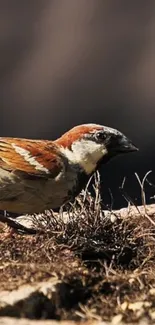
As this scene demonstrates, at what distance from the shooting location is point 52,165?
4.53 metres

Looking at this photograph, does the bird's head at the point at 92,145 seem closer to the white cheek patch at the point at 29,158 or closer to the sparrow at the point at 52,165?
the sparrow at the point at 52,165

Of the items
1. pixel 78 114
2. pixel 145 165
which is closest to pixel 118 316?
pixel 145 165

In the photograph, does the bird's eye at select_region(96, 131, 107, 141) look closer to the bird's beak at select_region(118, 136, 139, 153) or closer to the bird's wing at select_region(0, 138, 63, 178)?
the bird's beak at select_region(118, 136, 139, 153)

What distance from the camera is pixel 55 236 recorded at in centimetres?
435

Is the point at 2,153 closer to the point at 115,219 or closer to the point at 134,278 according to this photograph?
the point at 115,219

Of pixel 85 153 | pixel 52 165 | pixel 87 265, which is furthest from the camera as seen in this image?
pixel 85 153

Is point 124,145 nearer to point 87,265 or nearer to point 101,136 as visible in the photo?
point 101,136

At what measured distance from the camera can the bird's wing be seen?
4.52 metres

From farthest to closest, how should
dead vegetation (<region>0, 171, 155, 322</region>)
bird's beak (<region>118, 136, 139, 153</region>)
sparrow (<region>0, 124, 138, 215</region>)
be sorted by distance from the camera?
1. bird's beak (<region>118, 136, 139, 153</region>)
2. sparrow (<region>0, 124, 138, 215</region>)
3. dead vegetation (<region>0, 171, 155, 322</region>)

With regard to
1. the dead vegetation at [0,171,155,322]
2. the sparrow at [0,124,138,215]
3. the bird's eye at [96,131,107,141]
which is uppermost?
the bird's eye at [96,131,107,141]

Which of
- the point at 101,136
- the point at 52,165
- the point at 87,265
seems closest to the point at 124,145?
the point at 101,136

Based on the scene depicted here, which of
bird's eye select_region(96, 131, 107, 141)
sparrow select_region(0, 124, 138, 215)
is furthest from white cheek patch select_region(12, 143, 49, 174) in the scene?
bird's eye select_region(96, 131, 107, 141)

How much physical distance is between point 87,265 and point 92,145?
0.70 metres

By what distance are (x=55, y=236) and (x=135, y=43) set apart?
5.79 m
